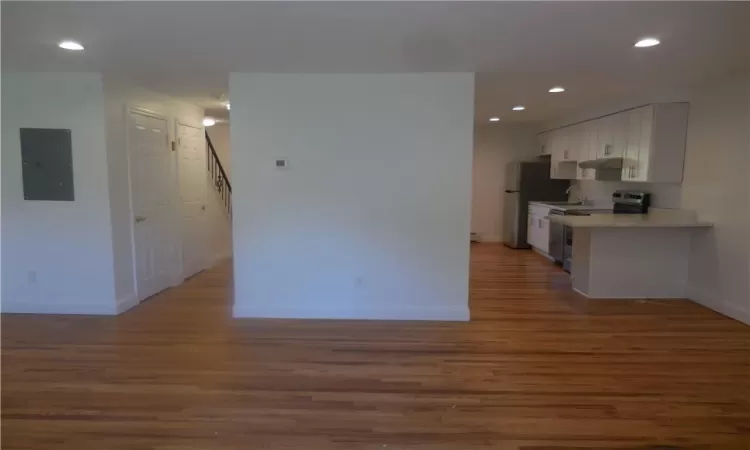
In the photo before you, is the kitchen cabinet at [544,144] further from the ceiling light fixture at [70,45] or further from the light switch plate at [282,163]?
the ceiling light fixture at [70,45]

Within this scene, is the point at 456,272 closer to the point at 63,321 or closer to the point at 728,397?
the point at 728,397

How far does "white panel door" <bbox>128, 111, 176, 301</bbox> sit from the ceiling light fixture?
1.43 meters

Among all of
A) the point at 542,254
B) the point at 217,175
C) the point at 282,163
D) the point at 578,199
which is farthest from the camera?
the point at 578,199

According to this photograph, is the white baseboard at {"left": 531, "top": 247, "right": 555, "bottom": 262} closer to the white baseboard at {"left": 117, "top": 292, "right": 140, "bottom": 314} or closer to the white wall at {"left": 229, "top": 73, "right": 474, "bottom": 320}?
the white wall at {"left": 229, "top": 73, "right": 474, "bottom": 320}

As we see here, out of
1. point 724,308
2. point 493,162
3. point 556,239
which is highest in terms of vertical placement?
point 493,162

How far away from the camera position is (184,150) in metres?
5.93

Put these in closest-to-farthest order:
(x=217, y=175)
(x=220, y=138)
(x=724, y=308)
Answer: (x=724, y=308) < (x=217, y=175) < (x=220, y=138)

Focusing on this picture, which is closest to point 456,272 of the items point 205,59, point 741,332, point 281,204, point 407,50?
point 281,204

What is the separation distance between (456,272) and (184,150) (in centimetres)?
378

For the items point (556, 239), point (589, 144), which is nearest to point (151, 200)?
point (556, 239)

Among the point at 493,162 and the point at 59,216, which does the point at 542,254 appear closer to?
the point at 493,162

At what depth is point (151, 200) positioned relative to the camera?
205 inches

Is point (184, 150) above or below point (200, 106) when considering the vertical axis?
below

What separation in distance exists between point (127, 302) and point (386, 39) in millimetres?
3698
